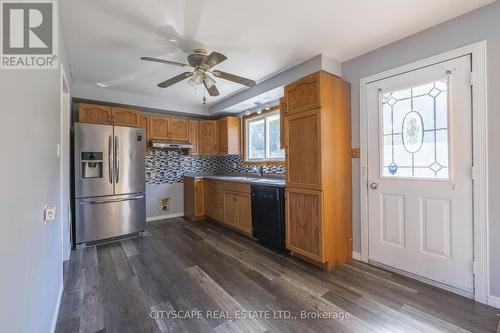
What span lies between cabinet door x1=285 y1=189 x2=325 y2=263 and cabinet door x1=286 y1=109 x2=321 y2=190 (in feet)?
0.42

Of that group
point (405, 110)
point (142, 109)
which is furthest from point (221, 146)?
point (405, 110)

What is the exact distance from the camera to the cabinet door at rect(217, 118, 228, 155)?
477 centimetres

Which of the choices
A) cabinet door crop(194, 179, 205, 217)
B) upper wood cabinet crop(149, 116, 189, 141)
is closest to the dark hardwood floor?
cabinet door crop(194, 179, 205, 217)

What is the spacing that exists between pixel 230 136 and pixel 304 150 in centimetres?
237

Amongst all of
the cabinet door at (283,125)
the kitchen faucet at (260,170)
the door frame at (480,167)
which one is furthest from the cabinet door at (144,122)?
the door frame at (480,167)

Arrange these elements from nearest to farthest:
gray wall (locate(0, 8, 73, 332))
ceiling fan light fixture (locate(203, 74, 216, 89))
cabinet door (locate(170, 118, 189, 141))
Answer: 1. gray wall (locate(0, 8, 73, 332))
2. ceiling fan light fixture (locate(203, 74, 216, 89))
3. cabinet door (locate(170, 118, 189, 141))

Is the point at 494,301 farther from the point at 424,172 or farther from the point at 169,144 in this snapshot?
the point at 169,144

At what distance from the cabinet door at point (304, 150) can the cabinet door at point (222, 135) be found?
2.19 meters

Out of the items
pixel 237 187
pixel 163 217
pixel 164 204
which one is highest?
pixel 237 187

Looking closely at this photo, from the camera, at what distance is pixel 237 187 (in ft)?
12.2

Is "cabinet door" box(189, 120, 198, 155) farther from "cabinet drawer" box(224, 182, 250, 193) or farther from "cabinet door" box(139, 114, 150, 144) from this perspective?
"cabinet drawer" box(224, 182, 250, 193)

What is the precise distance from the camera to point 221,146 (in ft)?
16.1

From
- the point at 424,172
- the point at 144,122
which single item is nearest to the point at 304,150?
the point at 424,172

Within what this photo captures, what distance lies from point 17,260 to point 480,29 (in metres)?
3.44
